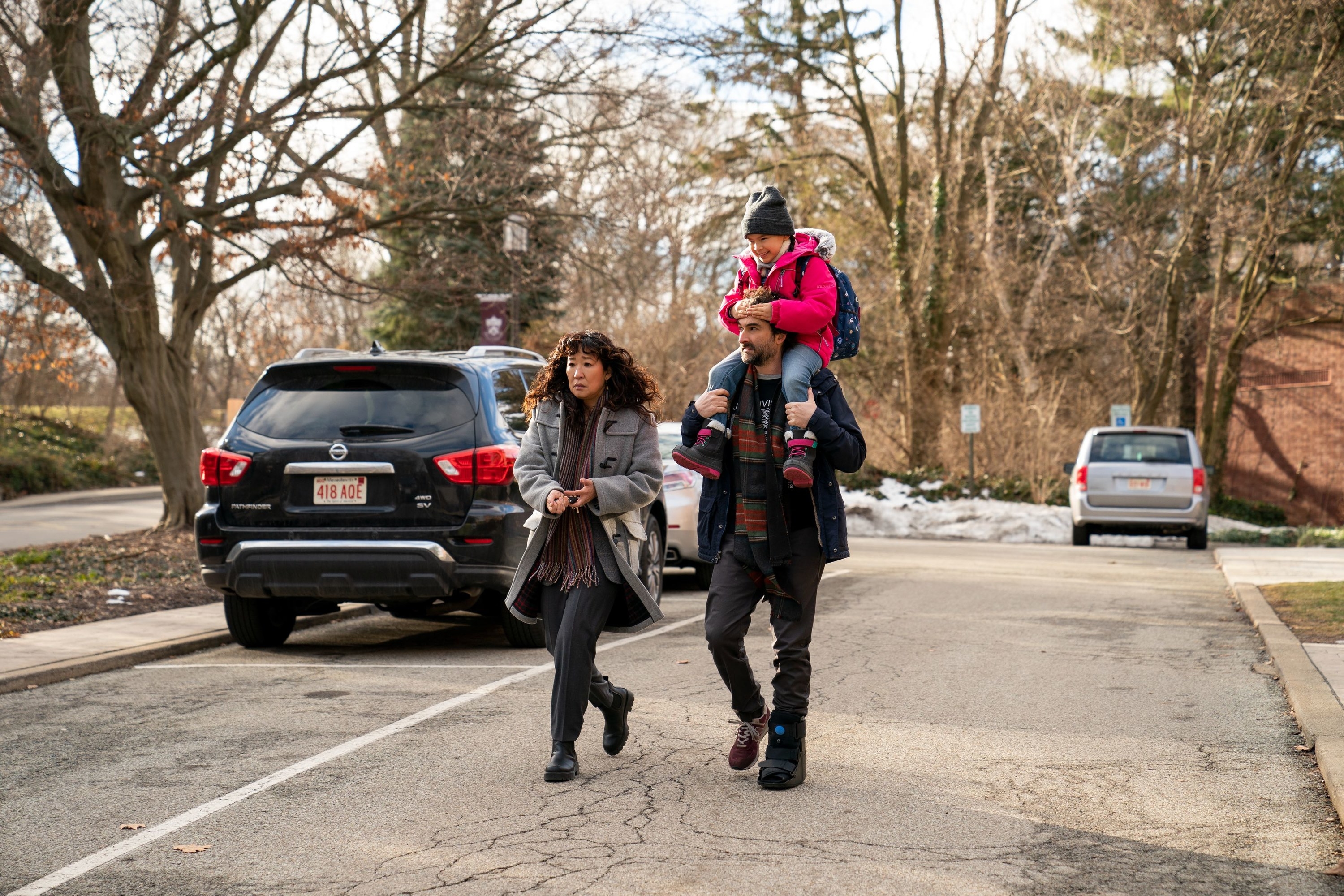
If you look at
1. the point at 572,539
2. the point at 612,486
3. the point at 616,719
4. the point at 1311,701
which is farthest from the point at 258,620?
the point at 1311,701

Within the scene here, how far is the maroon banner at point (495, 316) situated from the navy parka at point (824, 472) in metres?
12.0

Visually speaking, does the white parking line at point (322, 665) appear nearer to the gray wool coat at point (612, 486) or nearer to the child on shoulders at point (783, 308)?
the gray wool coat at point (612, 486)

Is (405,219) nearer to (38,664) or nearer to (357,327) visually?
(38,664)

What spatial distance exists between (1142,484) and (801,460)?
624 inches

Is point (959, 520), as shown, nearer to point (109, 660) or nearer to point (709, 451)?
point (109, 660)

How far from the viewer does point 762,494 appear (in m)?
5.17

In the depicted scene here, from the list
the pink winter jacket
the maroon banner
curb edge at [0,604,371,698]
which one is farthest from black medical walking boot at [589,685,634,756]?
the maroon banner

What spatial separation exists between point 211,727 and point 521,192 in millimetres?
12326

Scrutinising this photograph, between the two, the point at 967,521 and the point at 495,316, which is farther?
the point at 967,521

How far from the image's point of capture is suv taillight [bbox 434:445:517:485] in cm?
814

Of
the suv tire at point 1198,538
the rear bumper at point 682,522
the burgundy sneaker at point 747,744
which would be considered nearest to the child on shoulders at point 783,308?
the burgundy sneaker at point 747,744

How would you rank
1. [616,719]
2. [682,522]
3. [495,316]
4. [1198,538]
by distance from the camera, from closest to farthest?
[616,719], [682,522], [495,316], [1198,538]

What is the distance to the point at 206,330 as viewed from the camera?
40375mm

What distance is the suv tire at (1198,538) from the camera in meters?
19.8
